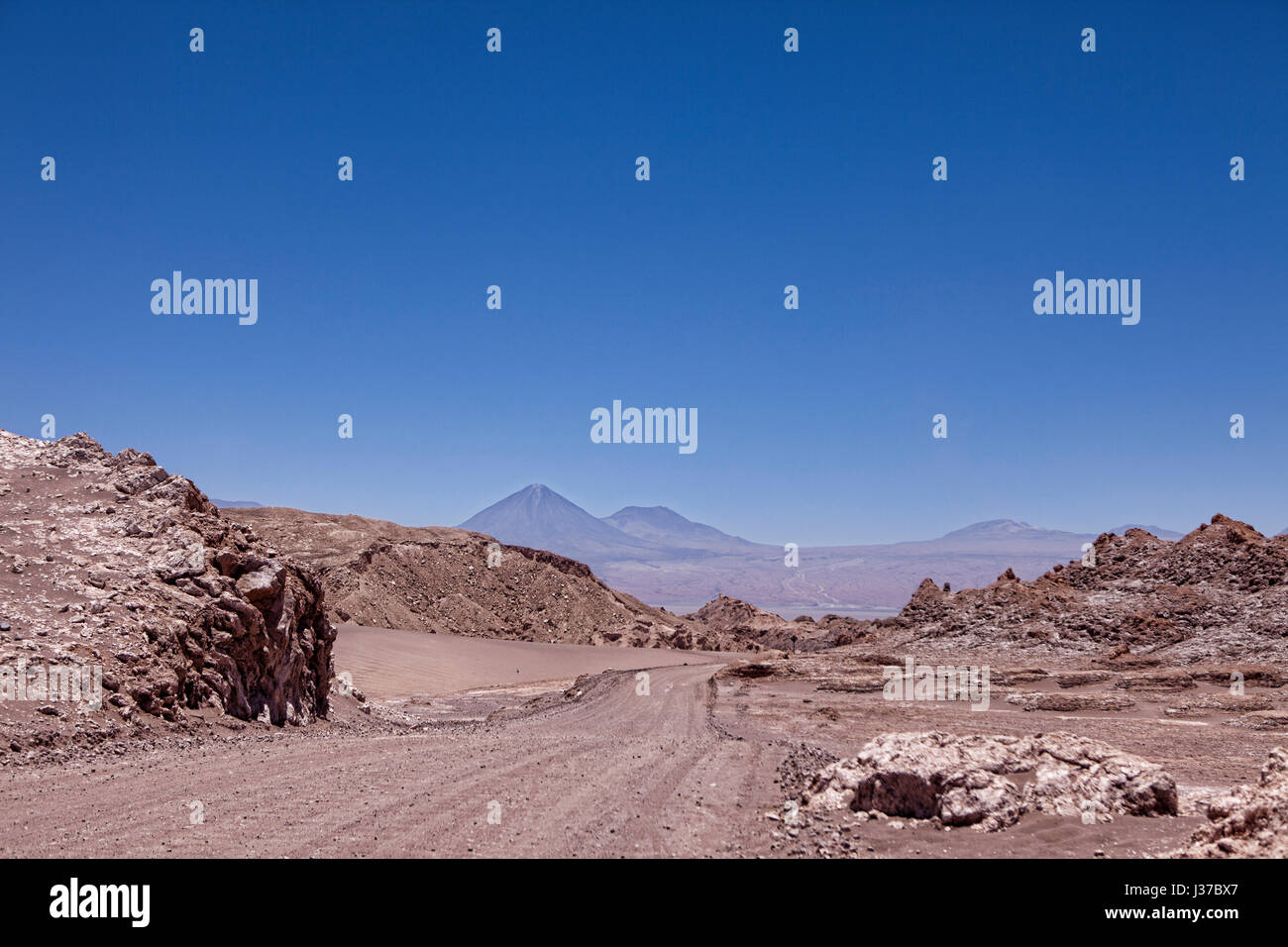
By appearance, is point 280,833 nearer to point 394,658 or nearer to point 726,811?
point 726,811

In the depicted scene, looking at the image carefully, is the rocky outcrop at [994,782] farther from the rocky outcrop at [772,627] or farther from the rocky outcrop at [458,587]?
the rocky outcrop at [458,587]

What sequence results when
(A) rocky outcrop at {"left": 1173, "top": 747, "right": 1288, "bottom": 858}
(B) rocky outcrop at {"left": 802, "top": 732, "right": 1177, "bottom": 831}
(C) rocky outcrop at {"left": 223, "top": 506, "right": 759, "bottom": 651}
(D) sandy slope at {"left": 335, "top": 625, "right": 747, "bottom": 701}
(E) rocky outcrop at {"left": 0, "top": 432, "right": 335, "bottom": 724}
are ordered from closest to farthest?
(A) rocky outcrop at {"left": 1173, "top": 747, "right": 1288, "bottom": 858} < (B) rocky outcrop at {"left": 802, "top": 732, "right": 1177, "bottom": 831} < (E) rocky outcrop at {"left": 0, "top": 432, "right": 335, "bottom": 724} < (D) sandy slope at {"left": 335, "top": 625, "right": 747, "bottom": 701} < (C) rocky outcrop at {"left": 223, "top": 506, "right": 759, "bottom": 651}

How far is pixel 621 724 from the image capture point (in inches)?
787

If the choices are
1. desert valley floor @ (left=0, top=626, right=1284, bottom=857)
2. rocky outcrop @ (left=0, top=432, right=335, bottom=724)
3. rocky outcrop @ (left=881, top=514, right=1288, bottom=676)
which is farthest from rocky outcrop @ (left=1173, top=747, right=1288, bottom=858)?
rocky outcrop @ (left=881, top=514, right=1288, bottom=676)

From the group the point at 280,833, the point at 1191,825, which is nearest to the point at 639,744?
the point at 280,833

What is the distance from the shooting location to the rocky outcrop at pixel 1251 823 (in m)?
5.22

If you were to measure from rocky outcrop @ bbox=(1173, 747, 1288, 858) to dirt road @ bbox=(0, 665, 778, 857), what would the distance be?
11.2 feet

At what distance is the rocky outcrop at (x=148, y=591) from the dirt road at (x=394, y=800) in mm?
1607

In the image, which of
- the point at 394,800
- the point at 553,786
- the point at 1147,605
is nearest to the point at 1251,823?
the point at 553,786

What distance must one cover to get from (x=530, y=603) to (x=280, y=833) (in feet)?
180

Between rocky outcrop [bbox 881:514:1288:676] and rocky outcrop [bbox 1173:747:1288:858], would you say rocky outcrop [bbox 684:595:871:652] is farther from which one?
rocky outcrop [bbox 1173:747:1288:858]

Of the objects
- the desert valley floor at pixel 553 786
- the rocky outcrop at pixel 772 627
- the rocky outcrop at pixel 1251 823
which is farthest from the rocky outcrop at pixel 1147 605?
the rocky outcrop at pixel 1251 823

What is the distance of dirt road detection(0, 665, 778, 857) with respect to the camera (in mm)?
7215

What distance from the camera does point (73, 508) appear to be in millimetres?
16109
